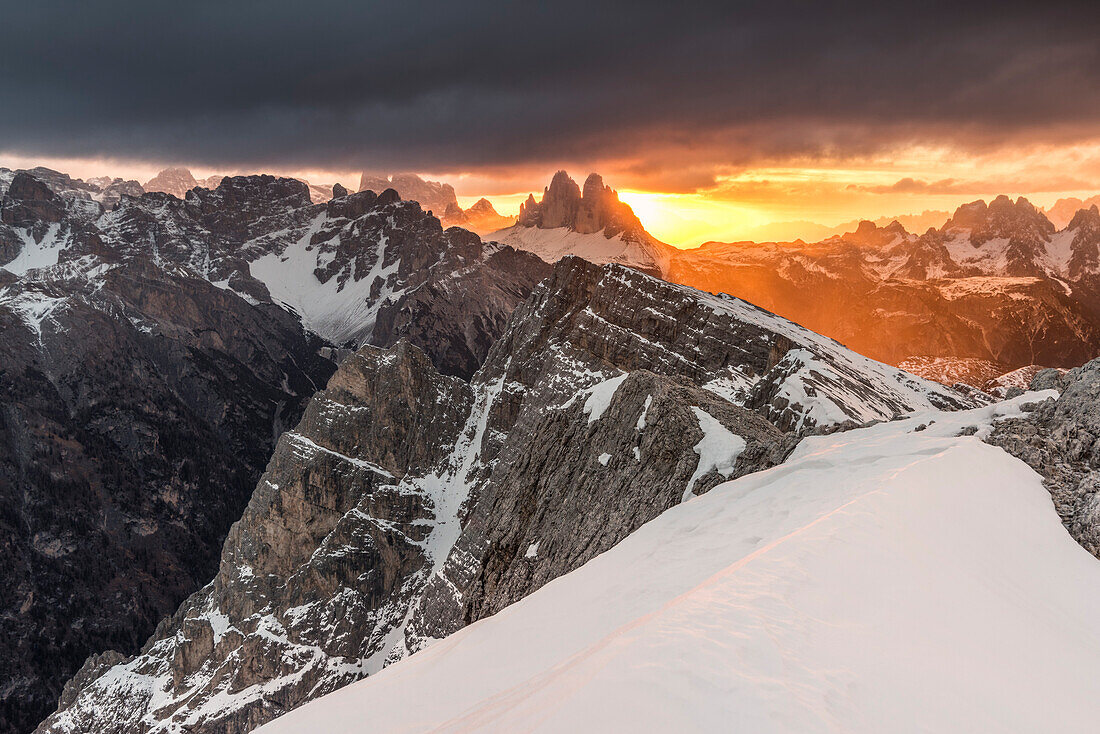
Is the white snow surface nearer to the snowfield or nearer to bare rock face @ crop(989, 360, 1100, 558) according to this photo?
the snowfield

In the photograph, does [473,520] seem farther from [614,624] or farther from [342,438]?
[614,624]

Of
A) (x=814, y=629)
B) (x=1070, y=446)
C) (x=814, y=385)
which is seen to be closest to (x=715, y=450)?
(x=1070, y=446)

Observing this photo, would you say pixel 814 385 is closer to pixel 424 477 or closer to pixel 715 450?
pixel 715 450

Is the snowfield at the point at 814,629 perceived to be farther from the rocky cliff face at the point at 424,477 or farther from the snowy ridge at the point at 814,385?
the snowy ridge at the point at 814,385

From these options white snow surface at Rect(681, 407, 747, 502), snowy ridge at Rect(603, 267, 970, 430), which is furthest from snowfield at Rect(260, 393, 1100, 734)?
snowy ridge at Rect(603, 267, 970, 430)

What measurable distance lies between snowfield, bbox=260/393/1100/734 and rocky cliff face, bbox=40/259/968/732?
21.6m

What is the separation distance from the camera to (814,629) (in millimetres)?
12938

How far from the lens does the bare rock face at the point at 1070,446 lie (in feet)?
66.6

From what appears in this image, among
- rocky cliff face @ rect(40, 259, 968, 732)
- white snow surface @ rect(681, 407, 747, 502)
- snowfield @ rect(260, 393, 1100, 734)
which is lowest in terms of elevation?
rocky cliff face @ rect(40, 259, 968, 732)

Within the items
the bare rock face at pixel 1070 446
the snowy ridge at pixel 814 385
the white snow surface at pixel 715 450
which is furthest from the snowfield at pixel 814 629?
the snowy ridge at pixel 814 385

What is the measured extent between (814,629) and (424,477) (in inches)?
5148

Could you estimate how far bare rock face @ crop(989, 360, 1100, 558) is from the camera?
20312 millimetres

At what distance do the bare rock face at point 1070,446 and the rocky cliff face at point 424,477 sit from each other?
2012 cm

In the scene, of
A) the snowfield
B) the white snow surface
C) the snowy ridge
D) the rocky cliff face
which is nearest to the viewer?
the snowfield
